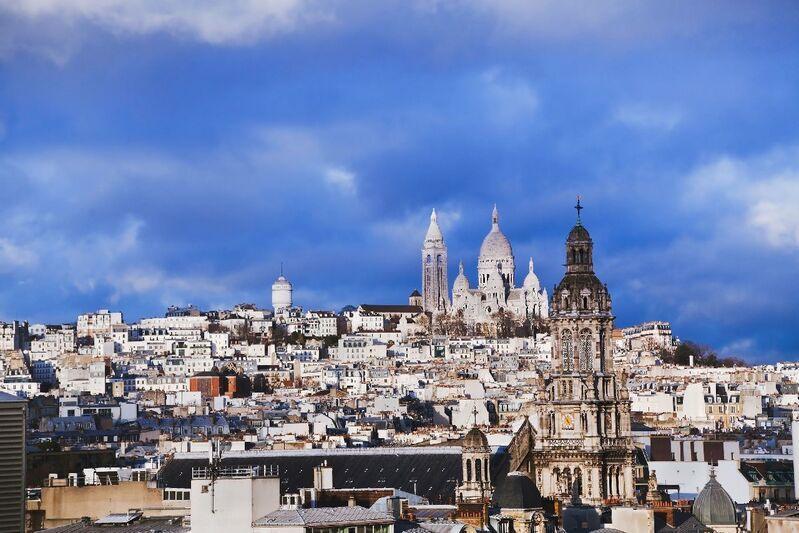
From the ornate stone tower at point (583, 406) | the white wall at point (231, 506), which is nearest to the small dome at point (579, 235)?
the ornate stone tower at point (583, 406)

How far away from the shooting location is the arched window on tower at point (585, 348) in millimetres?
64125

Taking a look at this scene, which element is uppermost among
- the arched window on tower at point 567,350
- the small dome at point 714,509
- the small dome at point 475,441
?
the arched window on tower at point 567,350

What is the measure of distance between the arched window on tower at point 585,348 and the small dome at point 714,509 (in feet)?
38.3

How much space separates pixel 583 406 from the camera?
6369 cm

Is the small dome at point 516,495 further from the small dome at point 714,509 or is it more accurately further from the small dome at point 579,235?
the small dome at point 579,235

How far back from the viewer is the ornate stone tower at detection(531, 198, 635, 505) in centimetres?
6269

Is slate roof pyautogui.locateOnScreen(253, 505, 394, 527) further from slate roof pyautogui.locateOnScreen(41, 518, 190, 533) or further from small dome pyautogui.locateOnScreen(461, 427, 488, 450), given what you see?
small dome pyautogui.locateOnScreen(461, 427, 488, 450)

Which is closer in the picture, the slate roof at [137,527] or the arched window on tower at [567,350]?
the slate roof at [137,527]

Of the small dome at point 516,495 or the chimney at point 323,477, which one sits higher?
the chimney at point 323,477

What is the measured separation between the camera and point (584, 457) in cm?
6281

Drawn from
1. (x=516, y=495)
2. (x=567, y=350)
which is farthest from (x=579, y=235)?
(x=516, y=495)

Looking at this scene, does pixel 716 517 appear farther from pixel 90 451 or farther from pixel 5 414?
pixel 90 451

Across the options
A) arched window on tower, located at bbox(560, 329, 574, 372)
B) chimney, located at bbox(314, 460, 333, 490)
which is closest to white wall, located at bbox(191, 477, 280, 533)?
chimney, located at bbox(314, 460, 333, 490)

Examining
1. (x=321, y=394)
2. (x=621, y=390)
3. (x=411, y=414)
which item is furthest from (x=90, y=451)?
(x=321, y=394)
